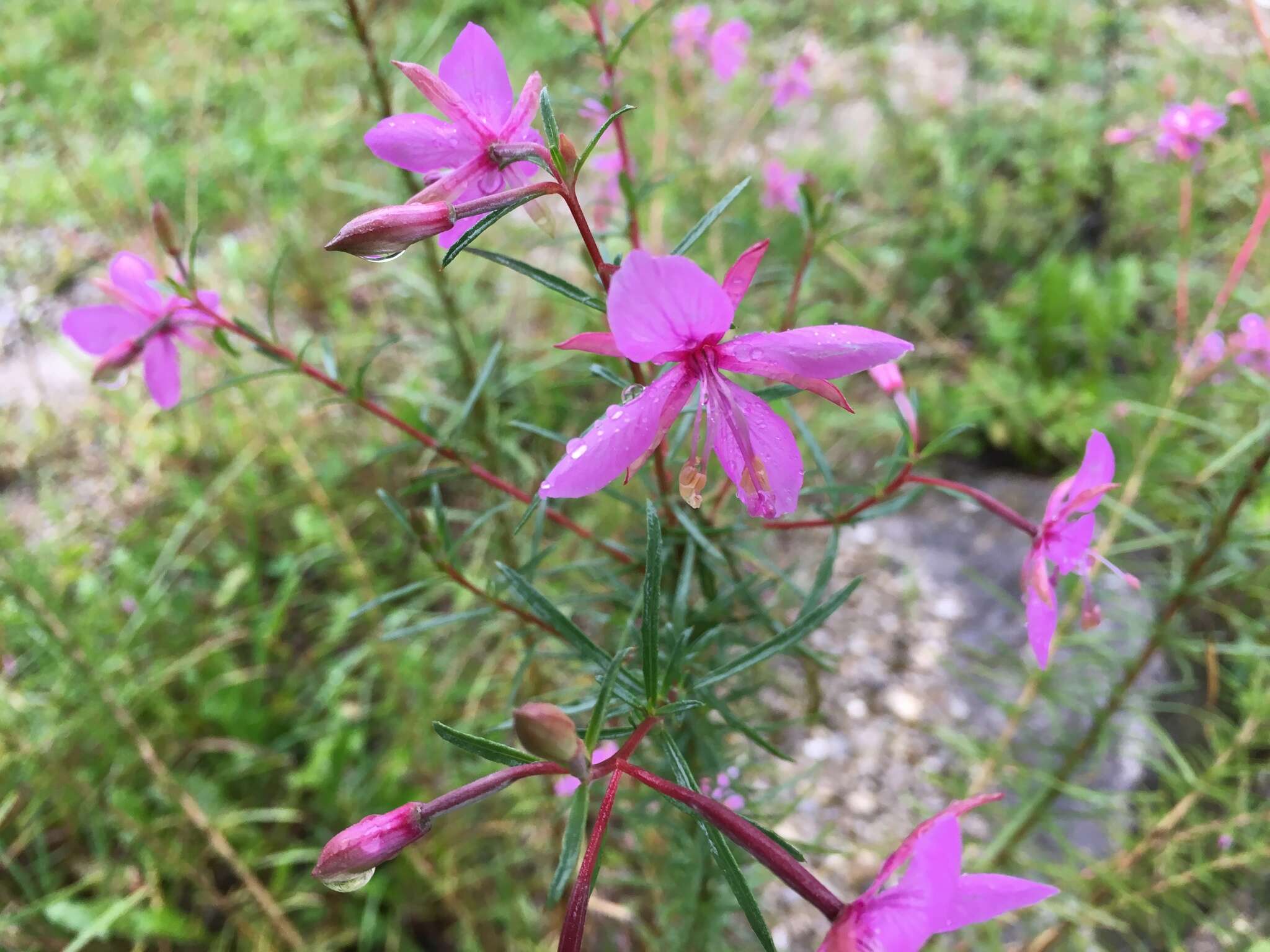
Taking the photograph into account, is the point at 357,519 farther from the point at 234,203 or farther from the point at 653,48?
the point at 653,48

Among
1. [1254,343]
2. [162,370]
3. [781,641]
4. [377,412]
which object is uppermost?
[162,370]

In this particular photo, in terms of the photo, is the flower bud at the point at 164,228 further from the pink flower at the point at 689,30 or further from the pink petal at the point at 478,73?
the pink flower at the point at 689,30

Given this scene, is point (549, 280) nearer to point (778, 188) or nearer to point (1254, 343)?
point (1254, 343)

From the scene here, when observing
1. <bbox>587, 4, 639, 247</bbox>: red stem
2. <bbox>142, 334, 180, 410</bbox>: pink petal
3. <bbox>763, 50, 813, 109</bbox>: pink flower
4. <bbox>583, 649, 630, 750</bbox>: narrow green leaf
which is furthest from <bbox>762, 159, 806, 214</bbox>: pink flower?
<bbox>583, 649, 630, 750</bbox>: narrow green leaf

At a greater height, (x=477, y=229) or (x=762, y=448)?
(x=477, y=229)

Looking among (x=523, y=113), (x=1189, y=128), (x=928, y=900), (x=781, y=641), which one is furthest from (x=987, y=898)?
(x=1189, y=128)

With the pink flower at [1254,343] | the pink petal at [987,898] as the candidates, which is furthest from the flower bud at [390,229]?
the pink flower at [1254,343]
